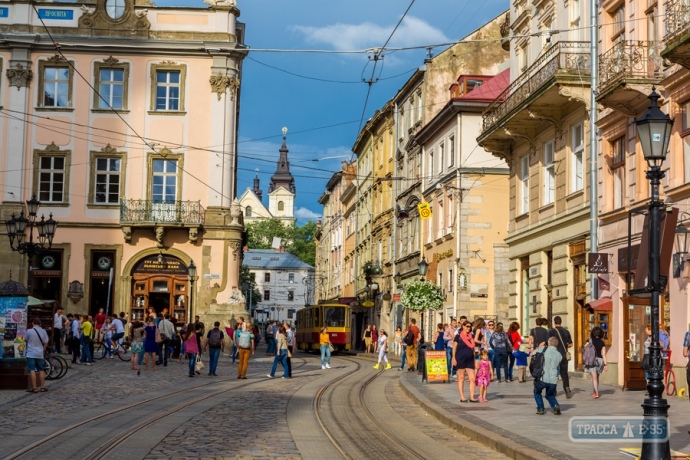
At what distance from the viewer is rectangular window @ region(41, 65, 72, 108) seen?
153ft

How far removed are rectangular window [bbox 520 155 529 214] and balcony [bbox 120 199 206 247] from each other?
16.5 meters

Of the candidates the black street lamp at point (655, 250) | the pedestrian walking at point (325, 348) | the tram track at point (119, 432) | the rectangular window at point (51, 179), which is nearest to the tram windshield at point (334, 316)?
the rectangular window at point (51, 179)

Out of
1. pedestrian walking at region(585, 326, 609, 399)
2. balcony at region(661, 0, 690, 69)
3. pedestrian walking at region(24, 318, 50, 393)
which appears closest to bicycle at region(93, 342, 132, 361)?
pedestrian walking at region(24, 318, 50, 393)

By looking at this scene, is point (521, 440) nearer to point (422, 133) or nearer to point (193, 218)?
point (193, 218)

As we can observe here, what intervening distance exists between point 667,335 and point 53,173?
31.2 m

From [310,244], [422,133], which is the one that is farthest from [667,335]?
[310,244]

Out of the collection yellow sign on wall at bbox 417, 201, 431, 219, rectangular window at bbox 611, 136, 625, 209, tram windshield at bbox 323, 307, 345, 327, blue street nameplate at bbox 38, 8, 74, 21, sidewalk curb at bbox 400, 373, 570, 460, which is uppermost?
blue street nameplate at bbox 38, 8, 74, 21

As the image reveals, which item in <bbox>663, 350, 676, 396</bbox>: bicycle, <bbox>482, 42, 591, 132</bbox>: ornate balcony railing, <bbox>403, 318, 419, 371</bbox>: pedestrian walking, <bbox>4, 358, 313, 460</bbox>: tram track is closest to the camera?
<bbox>4, 358, 313, 460</bbox>: tram track

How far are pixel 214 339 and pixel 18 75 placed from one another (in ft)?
71.0

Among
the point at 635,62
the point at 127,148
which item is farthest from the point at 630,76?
the point at 127,148

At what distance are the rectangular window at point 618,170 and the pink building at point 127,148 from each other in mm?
23021

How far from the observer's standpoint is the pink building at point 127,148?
46.0 meters

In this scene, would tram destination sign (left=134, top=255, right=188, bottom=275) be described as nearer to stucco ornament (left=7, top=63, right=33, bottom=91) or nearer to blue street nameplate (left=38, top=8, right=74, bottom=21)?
stucco ornament (left=7, top=63, right=33, bottom=91)

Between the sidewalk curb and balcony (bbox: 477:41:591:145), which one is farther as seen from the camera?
balcony (bbox: 477:41:591:145)
